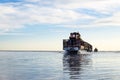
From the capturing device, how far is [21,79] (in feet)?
117

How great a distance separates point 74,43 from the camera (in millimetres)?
167500

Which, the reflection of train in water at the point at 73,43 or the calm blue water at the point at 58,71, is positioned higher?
the reflection of train in water at the point at 73,43

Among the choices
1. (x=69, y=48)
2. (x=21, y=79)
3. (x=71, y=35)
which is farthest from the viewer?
(x=71, y=35)

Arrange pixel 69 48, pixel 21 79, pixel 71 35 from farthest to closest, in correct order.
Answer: pixel 71 35 < pixel 69 48 < pixel 21 79

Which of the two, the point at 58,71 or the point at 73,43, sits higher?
the point at 73,43

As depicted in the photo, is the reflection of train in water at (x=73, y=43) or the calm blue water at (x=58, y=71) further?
the reflection of train in water at (x=73, y=43)

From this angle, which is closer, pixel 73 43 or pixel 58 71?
pixel 58 71

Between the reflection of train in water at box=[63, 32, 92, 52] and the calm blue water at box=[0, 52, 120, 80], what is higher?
the reflection of train in water at box=[63, 32, 92, 52]

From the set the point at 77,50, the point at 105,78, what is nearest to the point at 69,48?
the point at 77,50

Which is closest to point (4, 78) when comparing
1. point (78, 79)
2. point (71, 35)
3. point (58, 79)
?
point (58, 79)

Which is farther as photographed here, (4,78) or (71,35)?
(71,35)

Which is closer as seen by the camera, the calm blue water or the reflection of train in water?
the calm blue water

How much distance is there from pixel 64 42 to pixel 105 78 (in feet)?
→ 456

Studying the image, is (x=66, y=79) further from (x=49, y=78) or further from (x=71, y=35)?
(x=71, y=35)
